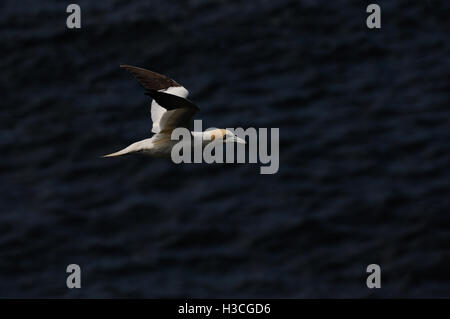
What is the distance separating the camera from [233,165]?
29.8 m

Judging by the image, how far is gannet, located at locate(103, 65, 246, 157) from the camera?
1627 centimetres

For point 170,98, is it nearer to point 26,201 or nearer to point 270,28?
point 26,201

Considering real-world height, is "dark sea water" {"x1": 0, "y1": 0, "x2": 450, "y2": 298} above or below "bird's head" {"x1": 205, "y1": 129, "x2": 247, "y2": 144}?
above

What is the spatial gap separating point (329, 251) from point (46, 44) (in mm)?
11598

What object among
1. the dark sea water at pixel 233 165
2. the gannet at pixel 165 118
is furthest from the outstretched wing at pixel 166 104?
the dark sea water at pixel 233 165

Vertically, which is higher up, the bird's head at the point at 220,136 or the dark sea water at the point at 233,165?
the dark sea water at the point at 233,165

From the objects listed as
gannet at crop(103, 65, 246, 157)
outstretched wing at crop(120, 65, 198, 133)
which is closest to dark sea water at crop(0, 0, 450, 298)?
gannet at crop(103, 65, 246, 157)

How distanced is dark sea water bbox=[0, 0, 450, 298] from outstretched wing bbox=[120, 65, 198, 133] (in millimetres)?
10041

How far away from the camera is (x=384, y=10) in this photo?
3278cm

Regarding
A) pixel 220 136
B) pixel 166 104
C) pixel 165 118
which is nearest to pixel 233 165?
pixel 220 136

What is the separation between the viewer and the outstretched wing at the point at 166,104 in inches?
635

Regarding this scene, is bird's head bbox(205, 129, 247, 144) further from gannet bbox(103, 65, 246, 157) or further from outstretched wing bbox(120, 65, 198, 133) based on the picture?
outstretched wing bbox(120, 65, 198, 133)

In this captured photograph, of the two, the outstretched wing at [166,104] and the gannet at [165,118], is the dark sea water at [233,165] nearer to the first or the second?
the gannet at [165,118]

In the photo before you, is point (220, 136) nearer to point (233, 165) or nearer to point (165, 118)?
point (165, 118)
